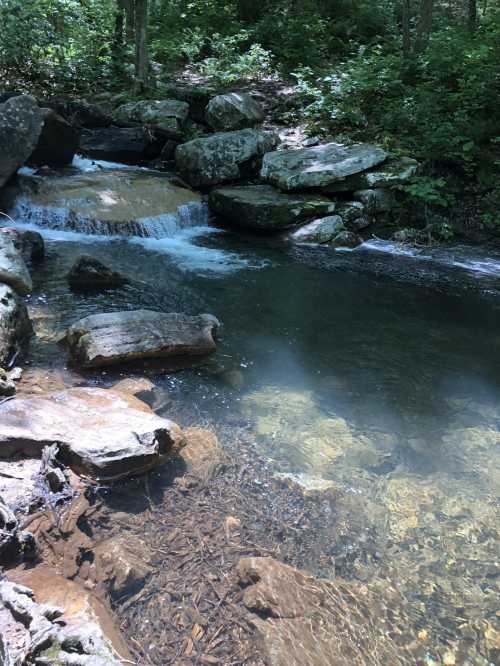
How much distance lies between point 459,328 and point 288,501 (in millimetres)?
4506

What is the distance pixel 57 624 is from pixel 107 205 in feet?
28.9

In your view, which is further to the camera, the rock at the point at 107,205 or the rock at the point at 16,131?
the rock at the point at 107,205

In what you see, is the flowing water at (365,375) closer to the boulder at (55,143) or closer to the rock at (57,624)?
the rock at (57,624)

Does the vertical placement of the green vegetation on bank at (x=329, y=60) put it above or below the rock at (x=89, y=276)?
above

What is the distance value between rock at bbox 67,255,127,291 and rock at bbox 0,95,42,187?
11.5ft

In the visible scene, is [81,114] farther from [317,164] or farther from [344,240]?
[344,240]

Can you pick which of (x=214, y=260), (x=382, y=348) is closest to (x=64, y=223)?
(x=214, y=260)

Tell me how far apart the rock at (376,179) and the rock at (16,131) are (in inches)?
232

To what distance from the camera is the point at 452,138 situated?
10.8 m

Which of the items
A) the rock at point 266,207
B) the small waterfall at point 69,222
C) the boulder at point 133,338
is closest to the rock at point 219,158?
the rock at point 266,207

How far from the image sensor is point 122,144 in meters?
12.5

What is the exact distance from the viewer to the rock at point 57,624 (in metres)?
2.15

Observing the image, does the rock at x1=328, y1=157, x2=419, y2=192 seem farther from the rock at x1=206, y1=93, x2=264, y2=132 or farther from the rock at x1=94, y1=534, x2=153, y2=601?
the rock at x1=94, y1=534, x2=153, y2=601

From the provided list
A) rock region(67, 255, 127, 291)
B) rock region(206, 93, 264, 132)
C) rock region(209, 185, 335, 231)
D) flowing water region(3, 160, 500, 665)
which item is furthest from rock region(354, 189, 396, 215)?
rock region(67, 255, 127, 291)
